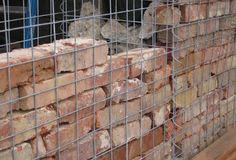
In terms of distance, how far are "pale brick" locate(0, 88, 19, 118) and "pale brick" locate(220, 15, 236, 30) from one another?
1481 millimetres

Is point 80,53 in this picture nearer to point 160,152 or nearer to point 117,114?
point 117,114

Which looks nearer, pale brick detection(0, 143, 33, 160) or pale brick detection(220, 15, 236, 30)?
pale brick detection(0, 143, 33, 160)

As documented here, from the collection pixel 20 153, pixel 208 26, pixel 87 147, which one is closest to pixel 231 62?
pixel 208 26

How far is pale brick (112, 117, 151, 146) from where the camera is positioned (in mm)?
1926

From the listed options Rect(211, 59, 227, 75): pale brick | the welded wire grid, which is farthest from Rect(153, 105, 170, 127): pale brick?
Rect(211, 59, 227, 75): pale brick

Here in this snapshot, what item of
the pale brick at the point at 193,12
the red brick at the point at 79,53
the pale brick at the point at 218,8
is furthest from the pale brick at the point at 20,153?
the pale brick at the point at 218,8

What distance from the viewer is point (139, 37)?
7.25 ft

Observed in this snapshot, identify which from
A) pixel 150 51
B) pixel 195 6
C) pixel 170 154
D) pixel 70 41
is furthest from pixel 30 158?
pixel 195 6

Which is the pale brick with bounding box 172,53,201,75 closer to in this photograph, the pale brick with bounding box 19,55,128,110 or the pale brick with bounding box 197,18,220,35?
the pale brick with bounding box 197,18,220,35

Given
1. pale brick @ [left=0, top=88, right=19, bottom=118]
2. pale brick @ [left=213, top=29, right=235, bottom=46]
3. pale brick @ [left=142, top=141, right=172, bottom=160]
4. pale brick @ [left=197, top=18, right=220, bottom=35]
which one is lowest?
pale brick @ [left=142, top=141, right=172, bottom=160]

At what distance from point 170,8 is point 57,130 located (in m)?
0.88

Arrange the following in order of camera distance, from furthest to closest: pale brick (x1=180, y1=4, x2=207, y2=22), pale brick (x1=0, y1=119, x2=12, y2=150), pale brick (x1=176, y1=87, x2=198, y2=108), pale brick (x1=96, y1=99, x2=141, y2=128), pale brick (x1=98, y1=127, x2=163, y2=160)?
pale brick (x1=176, y1=87, x2=198, y2=108) → pale brick (x1=180, y1=4, x2=207, y2=22) → pale brick (x1=98, y1=127, x2=163, y2=160) → pale brick (x1=96, y1=99, x2=141, y2=128) → pale brick (x1=0, y1=119, x2=12, y2=150)

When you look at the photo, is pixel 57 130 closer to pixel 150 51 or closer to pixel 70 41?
pixel 70 41

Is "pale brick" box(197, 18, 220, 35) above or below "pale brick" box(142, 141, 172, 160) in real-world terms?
above
